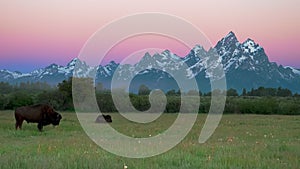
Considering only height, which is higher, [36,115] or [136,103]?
[136,103]

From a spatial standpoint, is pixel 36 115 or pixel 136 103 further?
pixel 136 103

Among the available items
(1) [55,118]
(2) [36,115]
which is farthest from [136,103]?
(2) [36,115]

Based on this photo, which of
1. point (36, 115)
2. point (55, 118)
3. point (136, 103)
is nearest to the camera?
point (36, 115)

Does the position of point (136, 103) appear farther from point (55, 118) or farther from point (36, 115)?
point (36, 115)

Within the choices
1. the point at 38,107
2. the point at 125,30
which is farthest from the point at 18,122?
the point at 125,30

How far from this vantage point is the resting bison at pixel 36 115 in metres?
26.7

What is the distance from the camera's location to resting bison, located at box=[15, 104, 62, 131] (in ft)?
87.5

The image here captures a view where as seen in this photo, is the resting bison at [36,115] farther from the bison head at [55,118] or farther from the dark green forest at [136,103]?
the dark green forest at [136,103]

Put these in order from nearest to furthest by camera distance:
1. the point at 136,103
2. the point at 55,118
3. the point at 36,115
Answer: the point at 36,115, the point at 55,118, the point at 136,103

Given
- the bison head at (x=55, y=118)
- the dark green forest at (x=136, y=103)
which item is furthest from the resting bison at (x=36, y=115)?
the dark green forest at (x=136, y=103)

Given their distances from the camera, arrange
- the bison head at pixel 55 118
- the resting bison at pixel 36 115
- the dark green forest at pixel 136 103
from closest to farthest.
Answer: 1. the resting bison at pixel 36 115
2. the bison head at pixel 55 118
3. the dark green forest at pixel 136 103

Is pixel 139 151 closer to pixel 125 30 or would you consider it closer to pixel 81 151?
pixel 81 151

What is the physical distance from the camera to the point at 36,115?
27062mm

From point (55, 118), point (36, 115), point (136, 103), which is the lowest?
point (55, 118)
